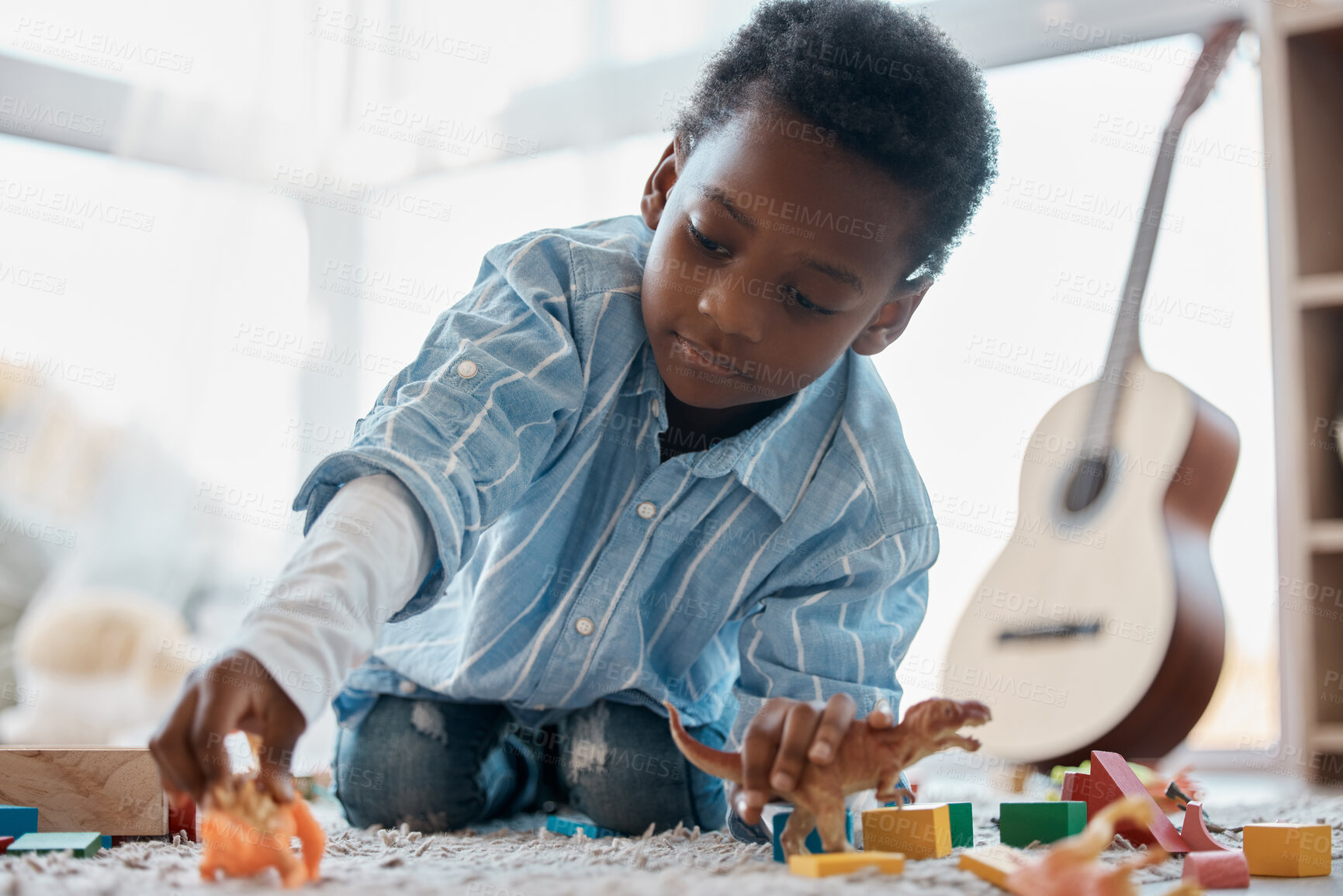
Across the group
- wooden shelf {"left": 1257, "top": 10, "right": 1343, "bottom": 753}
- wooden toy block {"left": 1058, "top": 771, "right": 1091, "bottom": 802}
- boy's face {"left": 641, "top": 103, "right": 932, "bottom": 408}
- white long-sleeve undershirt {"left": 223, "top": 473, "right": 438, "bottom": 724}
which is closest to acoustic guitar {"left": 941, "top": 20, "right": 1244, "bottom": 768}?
wooden shelf {"left": 1257, "top": 10, "right": 1343, "bottom": 753}

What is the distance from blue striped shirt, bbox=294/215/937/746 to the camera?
808mm

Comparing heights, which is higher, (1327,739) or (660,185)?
(660,185)

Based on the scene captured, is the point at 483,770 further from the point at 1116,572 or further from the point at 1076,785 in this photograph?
the point at 1116,572

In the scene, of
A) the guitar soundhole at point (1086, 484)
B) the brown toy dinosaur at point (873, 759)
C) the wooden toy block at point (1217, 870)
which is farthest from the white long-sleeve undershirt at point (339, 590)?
the guitar soundhole at point (1086, 484)

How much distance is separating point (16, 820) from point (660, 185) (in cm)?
69

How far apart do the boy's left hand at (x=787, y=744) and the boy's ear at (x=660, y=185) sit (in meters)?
0.48

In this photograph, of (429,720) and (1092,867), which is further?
(429,720)

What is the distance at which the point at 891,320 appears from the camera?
883mm

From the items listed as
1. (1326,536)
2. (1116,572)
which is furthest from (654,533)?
(1326,536)

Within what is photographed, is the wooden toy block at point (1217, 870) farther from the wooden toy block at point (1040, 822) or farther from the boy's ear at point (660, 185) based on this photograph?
the boy's ear at point (660, 185)

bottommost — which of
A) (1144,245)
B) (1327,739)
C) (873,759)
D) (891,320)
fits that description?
(1327,739)

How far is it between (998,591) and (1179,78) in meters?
0.92

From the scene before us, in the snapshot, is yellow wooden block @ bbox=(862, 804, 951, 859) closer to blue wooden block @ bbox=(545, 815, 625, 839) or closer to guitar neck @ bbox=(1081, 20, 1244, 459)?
blue wooden block @ bbox=(545, 815, 625, 839)

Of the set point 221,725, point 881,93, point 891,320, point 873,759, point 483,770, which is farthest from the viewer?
point 483,770
